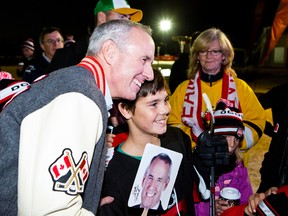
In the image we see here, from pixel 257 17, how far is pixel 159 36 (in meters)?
28.1

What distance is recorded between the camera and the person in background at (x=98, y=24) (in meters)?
3.07

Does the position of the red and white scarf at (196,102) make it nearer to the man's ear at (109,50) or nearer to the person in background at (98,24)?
the person in background at (98,24)

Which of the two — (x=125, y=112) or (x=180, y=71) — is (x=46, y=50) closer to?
(x=180, y=71)

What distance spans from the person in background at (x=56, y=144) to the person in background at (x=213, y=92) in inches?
76.8

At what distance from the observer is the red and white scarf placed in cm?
333

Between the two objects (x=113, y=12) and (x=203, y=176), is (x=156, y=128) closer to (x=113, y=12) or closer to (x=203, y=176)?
(x=203, y=176)

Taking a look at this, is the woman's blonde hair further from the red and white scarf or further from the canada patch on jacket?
the canada patch on jacket

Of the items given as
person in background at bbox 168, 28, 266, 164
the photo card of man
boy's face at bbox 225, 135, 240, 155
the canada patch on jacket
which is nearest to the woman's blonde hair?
person in background at bbox 168, 28, 266, 164

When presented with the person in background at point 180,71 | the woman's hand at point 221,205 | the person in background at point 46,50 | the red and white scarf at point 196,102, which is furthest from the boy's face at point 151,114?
the person in background at point 46,50

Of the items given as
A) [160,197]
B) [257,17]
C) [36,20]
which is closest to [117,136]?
[160,197]

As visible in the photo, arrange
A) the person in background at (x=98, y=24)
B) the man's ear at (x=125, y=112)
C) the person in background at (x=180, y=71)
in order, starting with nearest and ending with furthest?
the man's ear at (x=125, y=112) < the person in background at (x=98, y=24) < the person in background at (x=180, y=71)

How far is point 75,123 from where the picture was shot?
3.90 ft

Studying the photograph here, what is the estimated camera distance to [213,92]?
340 cm

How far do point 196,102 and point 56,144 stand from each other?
7.89 ft
